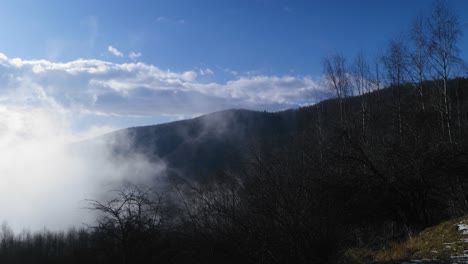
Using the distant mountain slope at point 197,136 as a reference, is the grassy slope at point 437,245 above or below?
below

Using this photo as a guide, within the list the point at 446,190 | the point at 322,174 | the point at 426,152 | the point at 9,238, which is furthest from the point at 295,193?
the point at 9,238

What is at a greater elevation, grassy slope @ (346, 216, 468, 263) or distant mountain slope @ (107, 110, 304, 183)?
distant mountain slope @ (107, 110, 304, 183)

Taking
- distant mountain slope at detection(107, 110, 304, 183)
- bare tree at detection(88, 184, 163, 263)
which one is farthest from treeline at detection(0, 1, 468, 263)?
distant mountain slope at detection(107, 110, 304, 183)

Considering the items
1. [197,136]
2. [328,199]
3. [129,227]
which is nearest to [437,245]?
[328,199]

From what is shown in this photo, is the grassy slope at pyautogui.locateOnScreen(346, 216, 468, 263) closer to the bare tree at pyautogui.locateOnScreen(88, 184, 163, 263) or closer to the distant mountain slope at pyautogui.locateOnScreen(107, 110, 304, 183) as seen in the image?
the bare tree at pyautogui.locateOnScreen(88, 184, 163, 263)

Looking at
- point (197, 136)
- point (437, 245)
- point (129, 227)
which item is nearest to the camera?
point (437, 245)

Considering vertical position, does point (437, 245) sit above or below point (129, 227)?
above

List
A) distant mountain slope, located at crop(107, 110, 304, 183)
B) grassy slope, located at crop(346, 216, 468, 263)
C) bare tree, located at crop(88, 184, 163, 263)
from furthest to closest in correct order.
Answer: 1. distant mountain slope, located at crop(107, 110, 304, 183)
2. bare tree, located at crop(88, 184, 163, 263)
3. grassy slope, located at crop(346, 216, 468, 263)

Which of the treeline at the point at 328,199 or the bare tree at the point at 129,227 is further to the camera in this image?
the bare tree at the point at 129,227

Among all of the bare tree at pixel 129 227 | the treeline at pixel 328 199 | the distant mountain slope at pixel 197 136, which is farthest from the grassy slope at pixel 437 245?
the distant mountain slope at pixel 197 136

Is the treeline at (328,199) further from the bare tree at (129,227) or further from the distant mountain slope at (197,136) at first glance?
the distant mountain slope at (197,136)

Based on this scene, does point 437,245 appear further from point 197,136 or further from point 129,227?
point 197,136

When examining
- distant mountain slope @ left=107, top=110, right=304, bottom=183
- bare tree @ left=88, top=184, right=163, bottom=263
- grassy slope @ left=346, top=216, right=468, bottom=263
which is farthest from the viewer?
distant mountain slope @ left=107, top=110, right=304, bottom=183

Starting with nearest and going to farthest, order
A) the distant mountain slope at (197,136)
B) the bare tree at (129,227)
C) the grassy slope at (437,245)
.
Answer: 1. the grassy slope at (437,245)
2. the bare tree at (129,227)
3. the distant mountain slope at (197,136)
